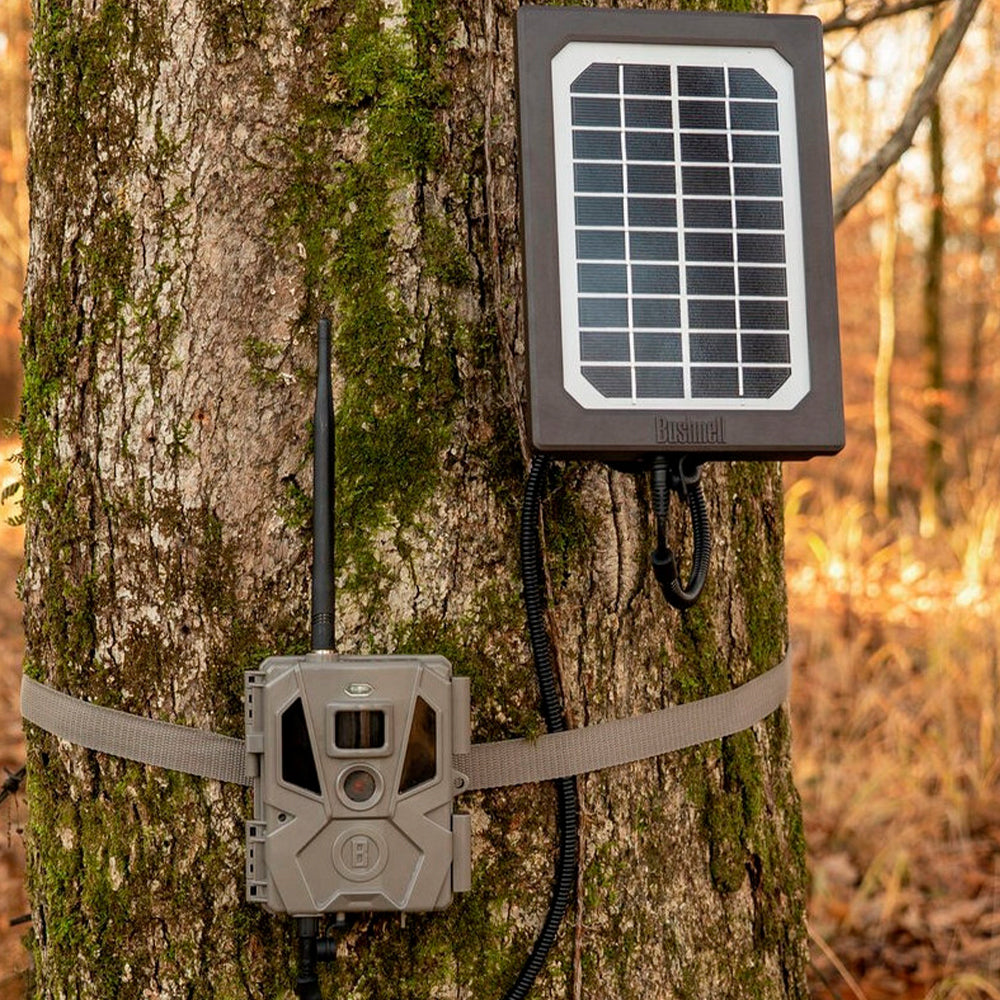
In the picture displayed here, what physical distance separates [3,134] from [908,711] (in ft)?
38.5

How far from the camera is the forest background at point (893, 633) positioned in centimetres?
376

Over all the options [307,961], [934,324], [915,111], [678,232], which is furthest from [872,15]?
[934,324]

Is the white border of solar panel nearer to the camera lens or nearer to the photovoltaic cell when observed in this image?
the photovoltaic cell

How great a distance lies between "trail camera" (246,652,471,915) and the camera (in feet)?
3.97

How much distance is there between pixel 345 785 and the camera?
47.9 inches

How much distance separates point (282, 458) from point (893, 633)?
5.13 metres

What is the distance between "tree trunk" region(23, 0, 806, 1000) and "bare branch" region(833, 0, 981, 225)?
97cm

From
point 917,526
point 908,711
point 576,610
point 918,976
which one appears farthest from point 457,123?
point 917,526

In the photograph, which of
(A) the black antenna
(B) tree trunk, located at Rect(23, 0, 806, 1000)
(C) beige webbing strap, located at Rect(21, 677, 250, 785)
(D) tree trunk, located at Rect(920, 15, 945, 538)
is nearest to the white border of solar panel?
(B) tree trunk, located at Rect(23, 0, 806, 1000)

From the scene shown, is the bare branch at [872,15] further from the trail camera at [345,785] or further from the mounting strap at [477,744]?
the trail camera at [345,785]

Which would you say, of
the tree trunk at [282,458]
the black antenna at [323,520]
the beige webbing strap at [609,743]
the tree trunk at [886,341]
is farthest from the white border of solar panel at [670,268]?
the tree trunk at [886,341]

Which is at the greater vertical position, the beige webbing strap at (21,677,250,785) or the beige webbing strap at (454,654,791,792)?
the beige webbing strap at (21,677,250,785)

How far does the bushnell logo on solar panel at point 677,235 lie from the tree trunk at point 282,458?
0.49ft

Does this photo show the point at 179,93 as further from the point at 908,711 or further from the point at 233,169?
the point at 908,711
